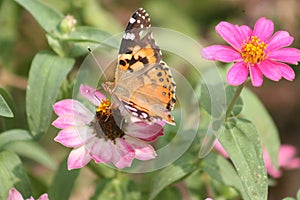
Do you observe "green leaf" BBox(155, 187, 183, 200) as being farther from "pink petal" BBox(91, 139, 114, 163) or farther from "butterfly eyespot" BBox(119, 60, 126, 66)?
"butterfly eyespot" BBox(119, 60, 126, 66)

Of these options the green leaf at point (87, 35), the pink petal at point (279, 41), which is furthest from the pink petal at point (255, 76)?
the green leaf at point (87, 35)

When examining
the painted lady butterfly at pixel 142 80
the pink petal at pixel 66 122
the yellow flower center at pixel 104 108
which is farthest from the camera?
the yellow flower center at pixel 104 108

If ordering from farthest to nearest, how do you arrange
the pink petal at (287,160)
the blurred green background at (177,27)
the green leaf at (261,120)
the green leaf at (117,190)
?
the blurred green background at (177,27), the pink petal at (287,160), the green leaf at (261,120), the green leaf at (117,190)

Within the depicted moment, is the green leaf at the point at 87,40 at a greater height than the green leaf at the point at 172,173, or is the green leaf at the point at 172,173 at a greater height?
the green leaf at the point at 87,40

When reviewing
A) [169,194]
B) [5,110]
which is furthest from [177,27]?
[5,110]

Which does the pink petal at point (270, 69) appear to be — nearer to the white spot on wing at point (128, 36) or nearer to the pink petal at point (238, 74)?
the pink petal at point (238, 74)

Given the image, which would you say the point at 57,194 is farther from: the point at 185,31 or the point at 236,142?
the point at 185,31

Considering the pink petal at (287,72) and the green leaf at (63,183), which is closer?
the pink petal at (287,72)

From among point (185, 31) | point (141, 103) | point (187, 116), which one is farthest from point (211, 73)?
point (185, 31)
